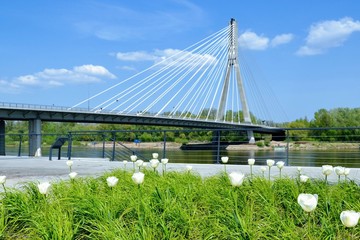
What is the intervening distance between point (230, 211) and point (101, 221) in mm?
832

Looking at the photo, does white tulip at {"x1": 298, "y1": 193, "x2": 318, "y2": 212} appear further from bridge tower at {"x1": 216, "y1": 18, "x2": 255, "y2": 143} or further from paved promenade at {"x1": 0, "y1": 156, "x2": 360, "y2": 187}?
bridge tower at {"x1": 216, "y1": 18, "x2": 255, "y2": 143}

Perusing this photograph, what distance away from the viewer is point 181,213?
92.5 inches

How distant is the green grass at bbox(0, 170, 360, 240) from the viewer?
→ 2.15 metres

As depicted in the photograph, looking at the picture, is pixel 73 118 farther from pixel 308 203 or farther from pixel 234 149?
pixel 308 203

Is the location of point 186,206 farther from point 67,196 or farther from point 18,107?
point 18,107

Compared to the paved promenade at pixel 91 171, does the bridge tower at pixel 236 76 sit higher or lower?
higher

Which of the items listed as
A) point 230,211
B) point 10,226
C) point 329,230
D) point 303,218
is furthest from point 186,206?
point 10,226

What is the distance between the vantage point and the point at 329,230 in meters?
2.09

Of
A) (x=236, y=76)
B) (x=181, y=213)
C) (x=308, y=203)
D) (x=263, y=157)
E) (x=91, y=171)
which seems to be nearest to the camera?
(x=308, y=203)

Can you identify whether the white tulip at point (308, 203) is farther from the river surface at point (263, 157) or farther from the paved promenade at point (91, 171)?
the river surface at point (263, 157)

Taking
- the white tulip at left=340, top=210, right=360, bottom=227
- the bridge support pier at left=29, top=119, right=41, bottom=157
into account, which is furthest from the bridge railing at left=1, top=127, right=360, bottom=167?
the white tulip at left=340, top=210, right=360, bottom=227

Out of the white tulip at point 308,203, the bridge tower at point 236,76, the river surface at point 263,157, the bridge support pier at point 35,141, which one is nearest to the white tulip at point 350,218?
the white tulip at point 308,203

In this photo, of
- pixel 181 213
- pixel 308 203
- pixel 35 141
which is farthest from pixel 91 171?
pixel 35 141

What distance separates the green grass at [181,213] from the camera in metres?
2.15
